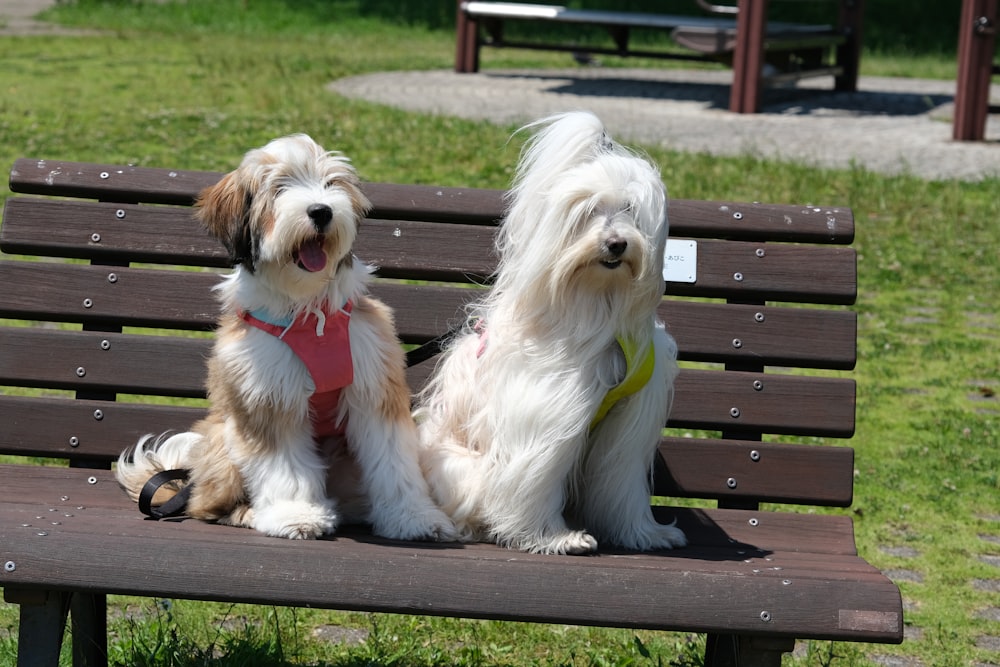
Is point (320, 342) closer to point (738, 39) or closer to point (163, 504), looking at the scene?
point (163, 504)

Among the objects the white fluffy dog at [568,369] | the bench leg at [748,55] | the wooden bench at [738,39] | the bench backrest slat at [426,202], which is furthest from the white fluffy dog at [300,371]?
the wooden bench at [738,39]

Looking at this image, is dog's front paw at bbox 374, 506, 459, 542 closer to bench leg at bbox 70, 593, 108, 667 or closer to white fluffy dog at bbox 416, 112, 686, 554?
white fluffy dog at bbox 416, 112, 686, 554

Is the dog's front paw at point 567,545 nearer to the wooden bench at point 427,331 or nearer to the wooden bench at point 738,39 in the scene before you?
the wooden bench at point 427,331

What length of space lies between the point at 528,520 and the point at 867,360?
3.96 metres

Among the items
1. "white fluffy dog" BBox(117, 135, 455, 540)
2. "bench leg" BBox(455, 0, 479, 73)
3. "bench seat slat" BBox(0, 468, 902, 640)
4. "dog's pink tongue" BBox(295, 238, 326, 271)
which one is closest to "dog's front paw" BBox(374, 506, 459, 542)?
"white fluffy dog" BBox(117, 135, 455, 540)

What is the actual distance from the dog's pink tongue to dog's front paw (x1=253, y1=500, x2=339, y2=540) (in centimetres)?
59

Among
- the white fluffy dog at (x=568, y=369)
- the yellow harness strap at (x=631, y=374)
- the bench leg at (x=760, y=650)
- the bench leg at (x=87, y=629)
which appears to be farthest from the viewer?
the bench leg at (x=87, y=629)

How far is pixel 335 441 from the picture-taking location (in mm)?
3467

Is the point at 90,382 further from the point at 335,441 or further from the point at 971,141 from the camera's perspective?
the point at 971,141

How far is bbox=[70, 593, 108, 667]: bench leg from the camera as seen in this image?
3500 mm

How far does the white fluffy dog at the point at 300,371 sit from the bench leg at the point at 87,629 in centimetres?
46

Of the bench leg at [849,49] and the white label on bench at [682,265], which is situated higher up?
the bench leg at [849,49]

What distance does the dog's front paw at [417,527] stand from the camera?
3178 mm

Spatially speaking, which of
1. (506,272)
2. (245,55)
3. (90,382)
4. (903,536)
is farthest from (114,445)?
(245,55)
